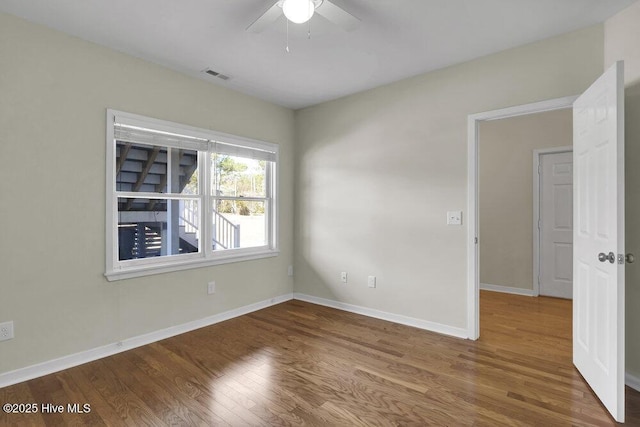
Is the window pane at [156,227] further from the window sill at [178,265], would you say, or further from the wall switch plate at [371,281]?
the wall switch plate at [371,281]


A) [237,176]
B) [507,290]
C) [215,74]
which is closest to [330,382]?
[237,176]

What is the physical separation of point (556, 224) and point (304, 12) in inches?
178

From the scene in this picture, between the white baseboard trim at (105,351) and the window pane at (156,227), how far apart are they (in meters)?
0.73

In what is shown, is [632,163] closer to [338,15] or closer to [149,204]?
[338,15]

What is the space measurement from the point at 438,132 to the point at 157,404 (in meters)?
3.23

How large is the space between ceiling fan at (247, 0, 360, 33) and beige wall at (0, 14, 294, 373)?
150 cm

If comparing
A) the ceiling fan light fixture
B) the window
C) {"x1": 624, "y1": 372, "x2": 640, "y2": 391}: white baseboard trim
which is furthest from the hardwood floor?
the ceiling fan light fixture

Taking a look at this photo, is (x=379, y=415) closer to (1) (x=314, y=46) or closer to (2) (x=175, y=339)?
(2) (x=175, y=339)

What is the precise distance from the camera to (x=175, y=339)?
3143 mm

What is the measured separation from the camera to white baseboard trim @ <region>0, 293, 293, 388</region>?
236 centimetres

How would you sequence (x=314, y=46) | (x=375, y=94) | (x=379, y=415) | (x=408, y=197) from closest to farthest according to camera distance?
(x=379, y=415) < (x=314, y=46) < (x=408, y=197) < (x=375, y=94)

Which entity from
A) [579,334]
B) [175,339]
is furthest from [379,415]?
[175,339]

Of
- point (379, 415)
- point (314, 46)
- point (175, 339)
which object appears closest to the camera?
point (379, 415)

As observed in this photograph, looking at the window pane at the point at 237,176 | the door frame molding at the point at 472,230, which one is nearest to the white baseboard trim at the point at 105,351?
the window pane at the point at 237,176
